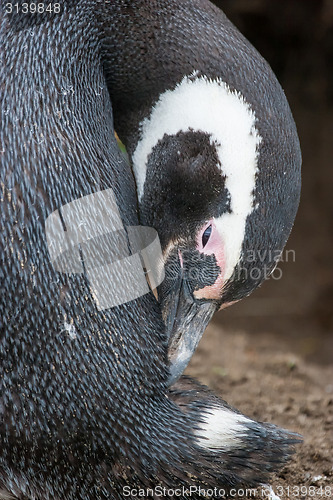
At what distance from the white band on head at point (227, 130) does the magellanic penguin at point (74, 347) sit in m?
0.10

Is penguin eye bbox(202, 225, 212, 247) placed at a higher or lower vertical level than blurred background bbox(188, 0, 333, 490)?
higher

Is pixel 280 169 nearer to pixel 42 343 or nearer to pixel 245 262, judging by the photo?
pixel 245 262

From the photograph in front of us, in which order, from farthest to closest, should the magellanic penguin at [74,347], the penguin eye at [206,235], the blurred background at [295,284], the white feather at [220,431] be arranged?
the blurred background at [295,284]
the penguin eye at [206,235]
the white feather at [220,431]
the magellanic penguin at [74,347]

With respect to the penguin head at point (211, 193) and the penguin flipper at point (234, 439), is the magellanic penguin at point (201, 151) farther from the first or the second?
the penguin flipper at point (234, 439)

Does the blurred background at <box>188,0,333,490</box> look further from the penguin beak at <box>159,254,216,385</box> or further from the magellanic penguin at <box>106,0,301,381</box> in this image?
the magellanic penguin at <box>106,0,301,381</box>

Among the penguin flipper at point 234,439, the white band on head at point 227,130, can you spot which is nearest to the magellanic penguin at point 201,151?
the white band on head at point 227,130

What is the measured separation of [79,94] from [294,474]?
1604 mm

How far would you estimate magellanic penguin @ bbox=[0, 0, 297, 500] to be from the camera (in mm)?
1932

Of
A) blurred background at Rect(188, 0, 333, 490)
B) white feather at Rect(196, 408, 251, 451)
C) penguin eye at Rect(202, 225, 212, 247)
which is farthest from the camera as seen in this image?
blurred background at Rect(188, 0, 333, 490)

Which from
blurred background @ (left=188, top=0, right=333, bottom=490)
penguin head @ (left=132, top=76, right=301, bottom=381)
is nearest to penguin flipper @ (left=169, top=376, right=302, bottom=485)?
penguin head @ (left=132, top=76, right=301, bottom=381)

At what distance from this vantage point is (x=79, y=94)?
2.12 m

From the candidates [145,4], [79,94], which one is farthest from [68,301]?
[145,4]

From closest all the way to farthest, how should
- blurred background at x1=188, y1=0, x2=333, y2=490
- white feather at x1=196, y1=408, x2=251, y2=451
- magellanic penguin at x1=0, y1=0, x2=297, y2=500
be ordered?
magellanic penguin at x1=0, y1=0, x2=297, y2=500 → white feather at x1=196, y1=408, x2=251, y2=451 → blurred background at x1=188, y1=0, x2=333, y2=490

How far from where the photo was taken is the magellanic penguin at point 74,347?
76.0 inches
